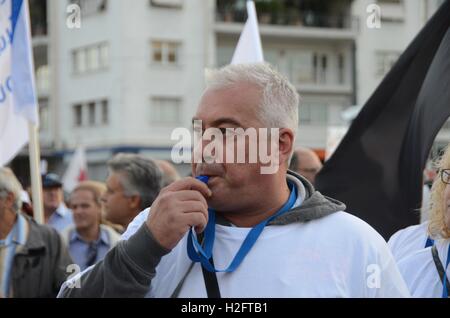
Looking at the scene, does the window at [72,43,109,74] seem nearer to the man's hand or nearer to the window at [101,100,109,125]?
the window at [101,100,109,125]

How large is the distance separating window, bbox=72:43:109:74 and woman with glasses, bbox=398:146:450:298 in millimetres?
26573

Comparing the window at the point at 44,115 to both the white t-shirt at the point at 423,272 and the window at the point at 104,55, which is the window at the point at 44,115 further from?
the white t-shirt at the point at 423,272

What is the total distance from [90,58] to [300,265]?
1130 inches

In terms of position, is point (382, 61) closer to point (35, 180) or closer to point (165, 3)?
point (165, 3)

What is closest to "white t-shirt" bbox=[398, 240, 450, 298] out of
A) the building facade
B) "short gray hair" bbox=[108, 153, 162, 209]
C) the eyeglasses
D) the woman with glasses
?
the woman with glasses

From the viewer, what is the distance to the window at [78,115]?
3072 cm

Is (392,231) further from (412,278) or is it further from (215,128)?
(215,128)

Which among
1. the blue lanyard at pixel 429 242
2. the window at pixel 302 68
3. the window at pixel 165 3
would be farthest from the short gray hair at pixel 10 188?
the window at pixel 302 68

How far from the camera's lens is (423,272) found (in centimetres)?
292

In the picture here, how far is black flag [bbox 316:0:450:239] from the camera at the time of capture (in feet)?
13.7

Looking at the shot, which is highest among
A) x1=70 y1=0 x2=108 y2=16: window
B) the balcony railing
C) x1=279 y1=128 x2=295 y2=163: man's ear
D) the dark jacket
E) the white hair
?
x1=70 y1=0 x2=108 y2=16: window

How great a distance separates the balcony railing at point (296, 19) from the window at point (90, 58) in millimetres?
4642

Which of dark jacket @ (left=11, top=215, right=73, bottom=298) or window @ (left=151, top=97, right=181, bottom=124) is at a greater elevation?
dark jacket @ (left=11, top=215, right=73, bottom=298)

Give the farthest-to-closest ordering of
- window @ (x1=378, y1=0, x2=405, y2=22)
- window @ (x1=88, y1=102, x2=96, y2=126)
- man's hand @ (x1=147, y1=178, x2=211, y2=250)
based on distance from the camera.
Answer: window @ (x1=378, y1=0, x2=405, y2=22) < window @ (x1=88, y1=102, x2=96, y2=126) < man's hand @ (x1=147, y1=178, x2=211, y2=250)
